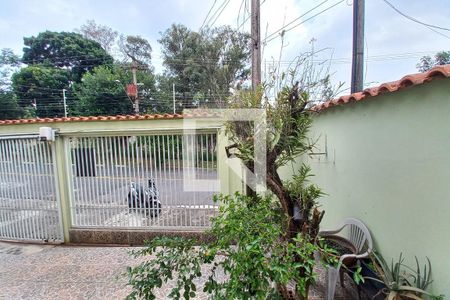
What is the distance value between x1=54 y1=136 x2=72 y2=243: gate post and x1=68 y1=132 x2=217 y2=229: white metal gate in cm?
14

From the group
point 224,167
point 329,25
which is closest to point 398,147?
point 224,167

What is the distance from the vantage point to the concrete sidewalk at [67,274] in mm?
3381

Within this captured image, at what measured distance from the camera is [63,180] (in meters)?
5.03

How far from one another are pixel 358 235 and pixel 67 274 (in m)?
4.55

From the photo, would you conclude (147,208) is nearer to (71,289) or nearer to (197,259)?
(71,289)

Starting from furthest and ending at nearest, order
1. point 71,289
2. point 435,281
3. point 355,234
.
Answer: point 71,289 < point 355,234 < point 435,281

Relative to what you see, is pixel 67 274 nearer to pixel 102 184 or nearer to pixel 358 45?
pixel 102 184

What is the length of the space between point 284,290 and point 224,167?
286cm

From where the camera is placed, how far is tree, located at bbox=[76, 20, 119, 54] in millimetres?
32219

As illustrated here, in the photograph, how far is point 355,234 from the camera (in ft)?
10.7

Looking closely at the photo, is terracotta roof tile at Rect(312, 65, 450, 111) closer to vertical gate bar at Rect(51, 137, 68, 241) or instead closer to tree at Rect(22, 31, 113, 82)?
vertical gate bar at Rect(51, 137, 68, 241)

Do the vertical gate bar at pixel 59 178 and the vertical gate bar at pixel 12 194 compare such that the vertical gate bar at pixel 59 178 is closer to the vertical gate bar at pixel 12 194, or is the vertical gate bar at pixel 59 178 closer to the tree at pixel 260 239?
the vertical gate bar at pixel 12 194

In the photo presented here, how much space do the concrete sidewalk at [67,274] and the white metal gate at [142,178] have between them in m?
0.73

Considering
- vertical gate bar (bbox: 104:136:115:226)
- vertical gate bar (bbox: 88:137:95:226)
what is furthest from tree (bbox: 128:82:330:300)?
vertical gate bar (bbox: 88:137:95:226)
